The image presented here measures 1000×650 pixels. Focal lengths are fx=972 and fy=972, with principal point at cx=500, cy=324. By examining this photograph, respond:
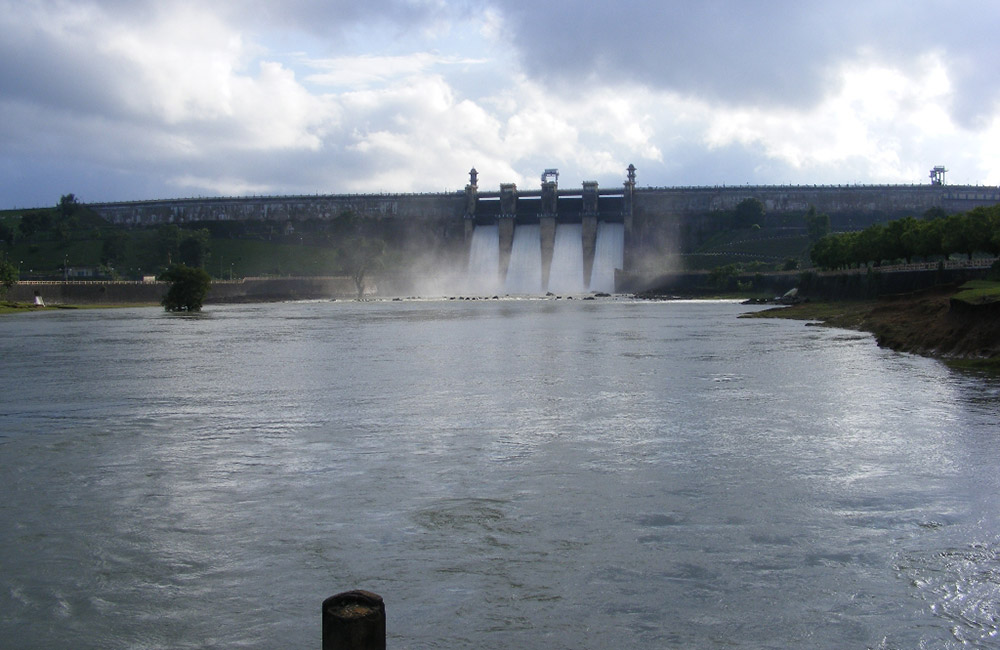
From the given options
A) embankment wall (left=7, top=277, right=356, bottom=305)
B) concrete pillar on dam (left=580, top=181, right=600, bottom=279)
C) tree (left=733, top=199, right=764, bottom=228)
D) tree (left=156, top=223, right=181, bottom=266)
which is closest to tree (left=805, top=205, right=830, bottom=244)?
tree (left=733, top=199, right=764, bottom=228)

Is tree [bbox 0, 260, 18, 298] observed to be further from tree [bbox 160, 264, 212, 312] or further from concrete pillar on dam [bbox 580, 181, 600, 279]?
concrete pillar on dam [bbox 580, 181, 600, 279]

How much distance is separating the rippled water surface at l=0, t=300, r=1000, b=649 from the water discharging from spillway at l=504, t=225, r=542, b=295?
132 m

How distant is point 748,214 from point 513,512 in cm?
17862

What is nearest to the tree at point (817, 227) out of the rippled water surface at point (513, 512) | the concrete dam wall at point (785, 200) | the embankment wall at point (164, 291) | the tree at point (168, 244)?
the concrete dam wall at point (785, 200)

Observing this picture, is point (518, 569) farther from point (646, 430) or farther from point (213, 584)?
point (646, 430)

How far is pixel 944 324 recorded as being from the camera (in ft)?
138

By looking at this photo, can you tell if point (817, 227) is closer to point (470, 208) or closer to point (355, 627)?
point (470, 208)

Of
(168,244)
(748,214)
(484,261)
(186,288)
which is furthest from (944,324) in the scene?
(168,244)

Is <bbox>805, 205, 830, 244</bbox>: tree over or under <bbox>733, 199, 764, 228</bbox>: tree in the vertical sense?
under

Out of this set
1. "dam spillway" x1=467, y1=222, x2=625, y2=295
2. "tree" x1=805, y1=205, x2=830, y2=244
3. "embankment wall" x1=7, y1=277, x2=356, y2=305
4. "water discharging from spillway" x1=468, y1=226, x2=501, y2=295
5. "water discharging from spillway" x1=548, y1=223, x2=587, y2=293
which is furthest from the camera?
"water discharging from spillway" x1=468, y1=226, x2=501, y2=295

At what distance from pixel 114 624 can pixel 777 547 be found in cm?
844

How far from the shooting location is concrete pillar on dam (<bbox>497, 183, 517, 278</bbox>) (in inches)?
6713

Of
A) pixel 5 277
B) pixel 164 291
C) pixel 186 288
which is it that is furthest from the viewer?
pixel 164 291

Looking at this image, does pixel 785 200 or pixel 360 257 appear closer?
pixel 360 257
